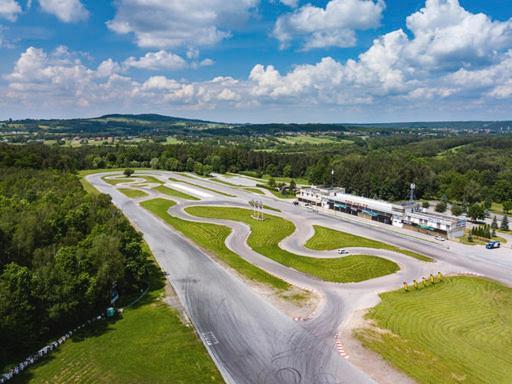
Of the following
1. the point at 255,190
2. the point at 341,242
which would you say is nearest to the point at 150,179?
the point at 255,190

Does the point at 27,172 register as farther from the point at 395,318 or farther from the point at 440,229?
the point at 440,229

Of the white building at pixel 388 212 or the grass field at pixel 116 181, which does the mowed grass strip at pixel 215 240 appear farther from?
the grass field at pixel 116 181

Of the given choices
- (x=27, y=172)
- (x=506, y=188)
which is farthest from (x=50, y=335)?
(x=506, y=188)

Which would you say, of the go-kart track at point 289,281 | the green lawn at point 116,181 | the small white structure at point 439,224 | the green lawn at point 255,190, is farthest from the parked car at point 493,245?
the green lawn at point 116,181

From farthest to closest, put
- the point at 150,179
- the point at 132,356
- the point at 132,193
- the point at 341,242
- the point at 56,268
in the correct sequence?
the point at 150,179 → the point at 132,193 → the point at 341,242 → the point at 56,268 → the point at 132,356

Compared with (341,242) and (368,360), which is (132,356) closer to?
(368,360)

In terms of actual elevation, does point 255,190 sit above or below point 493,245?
below
